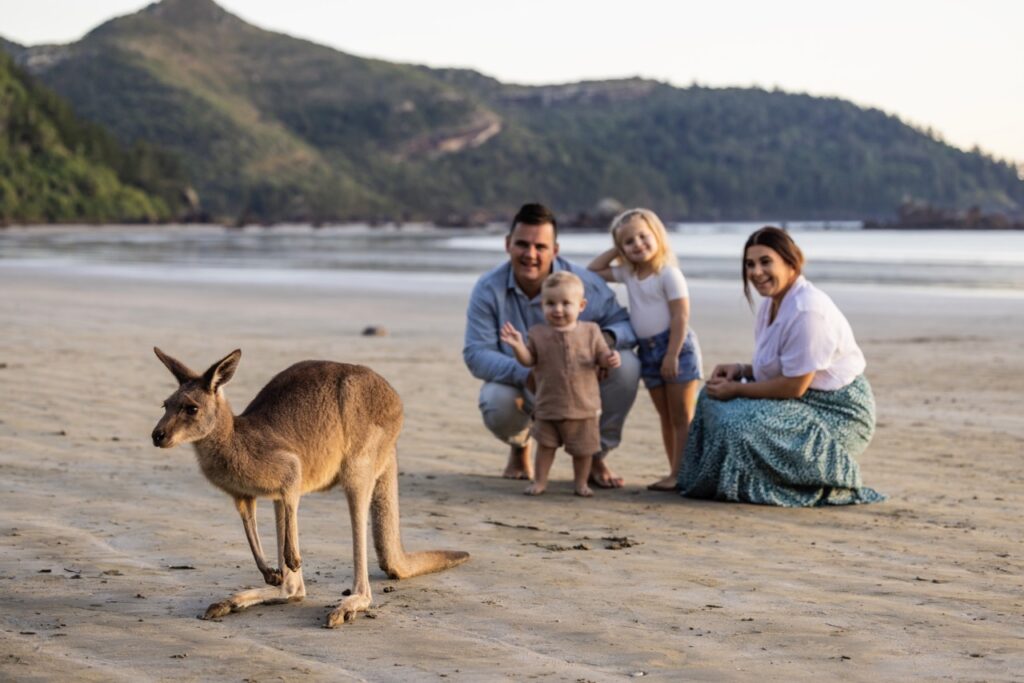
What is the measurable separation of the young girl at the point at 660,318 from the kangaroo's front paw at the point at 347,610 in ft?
9.11

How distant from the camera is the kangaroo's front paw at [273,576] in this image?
4.79 m

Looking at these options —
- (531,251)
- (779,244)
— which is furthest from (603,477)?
(779,244)

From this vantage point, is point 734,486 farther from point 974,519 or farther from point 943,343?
point 943,343

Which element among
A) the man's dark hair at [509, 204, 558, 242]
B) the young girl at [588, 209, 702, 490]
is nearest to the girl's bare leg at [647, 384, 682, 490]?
the young girl at [588, 209, 702, 490]

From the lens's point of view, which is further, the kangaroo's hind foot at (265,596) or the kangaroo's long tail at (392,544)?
the kangaroo's long tail at (392,544)

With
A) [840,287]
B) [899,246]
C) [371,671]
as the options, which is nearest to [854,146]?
[899,246]

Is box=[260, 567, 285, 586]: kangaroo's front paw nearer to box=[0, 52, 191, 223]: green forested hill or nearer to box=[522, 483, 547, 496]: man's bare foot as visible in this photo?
box=[522, 483, 547, 496]: man's bare foot

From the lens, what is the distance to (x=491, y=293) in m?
7.41

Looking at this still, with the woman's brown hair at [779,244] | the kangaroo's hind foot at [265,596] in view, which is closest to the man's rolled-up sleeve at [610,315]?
the woman's brown hair at [779,244]

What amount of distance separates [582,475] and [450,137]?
5703 inches

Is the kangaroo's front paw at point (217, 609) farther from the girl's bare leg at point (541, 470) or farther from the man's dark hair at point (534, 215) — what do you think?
the man's dark hair at point (534, 215)

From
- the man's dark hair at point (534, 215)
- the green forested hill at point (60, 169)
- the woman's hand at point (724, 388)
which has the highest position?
the green forested hill at point (60, 169)

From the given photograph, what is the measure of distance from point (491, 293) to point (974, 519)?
2.66 meters

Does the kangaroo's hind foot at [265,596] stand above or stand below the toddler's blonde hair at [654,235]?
below
